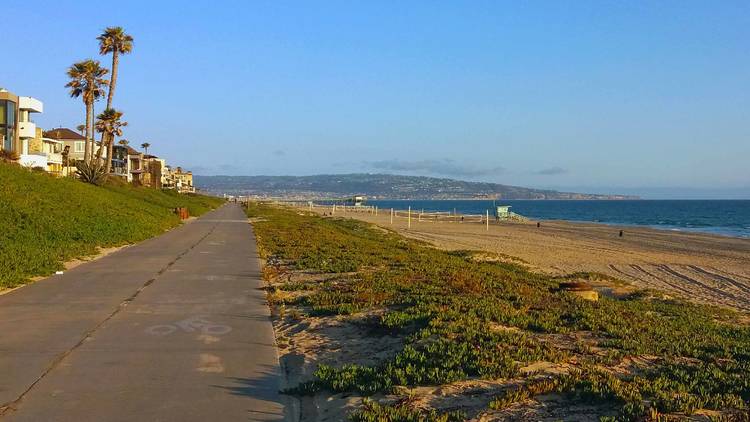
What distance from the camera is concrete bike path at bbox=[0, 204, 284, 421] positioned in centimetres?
574

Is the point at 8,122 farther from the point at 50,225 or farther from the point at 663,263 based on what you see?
the point at 663,263

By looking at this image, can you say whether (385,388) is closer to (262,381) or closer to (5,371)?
(262,381)

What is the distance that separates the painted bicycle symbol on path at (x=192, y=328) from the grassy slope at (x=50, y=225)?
5295mm

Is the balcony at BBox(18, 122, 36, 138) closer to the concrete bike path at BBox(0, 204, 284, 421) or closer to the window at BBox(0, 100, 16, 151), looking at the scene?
the window at BBox(0, 100, 16, 151)

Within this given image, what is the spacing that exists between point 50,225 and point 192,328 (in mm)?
15396

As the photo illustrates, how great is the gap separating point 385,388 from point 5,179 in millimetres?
23975

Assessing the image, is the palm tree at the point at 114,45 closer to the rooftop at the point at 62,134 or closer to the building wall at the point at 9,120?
the building wall at the point at 9,120

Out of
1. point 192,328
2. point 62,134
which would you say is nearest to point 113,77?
point 62,134

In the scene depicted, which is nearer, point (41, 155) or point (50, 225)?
point (50, 225)

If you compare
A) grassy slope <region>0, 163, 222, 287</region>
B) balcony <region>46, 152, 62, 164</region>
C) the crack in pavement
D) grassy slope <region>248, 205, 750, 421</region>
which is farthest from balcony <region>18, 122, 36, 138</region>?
grassy slope <region>248, 205, 750, 421</region>

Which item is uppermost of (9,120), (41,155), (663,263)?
(9,120)

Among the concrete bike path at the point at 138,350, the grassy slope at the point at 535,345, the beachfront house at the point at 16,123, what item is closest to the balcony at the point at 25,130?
the beachfront house at the point at 16,123

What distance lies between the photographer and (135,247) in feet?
75.9

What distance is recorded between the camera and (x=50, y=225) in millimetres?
22141
